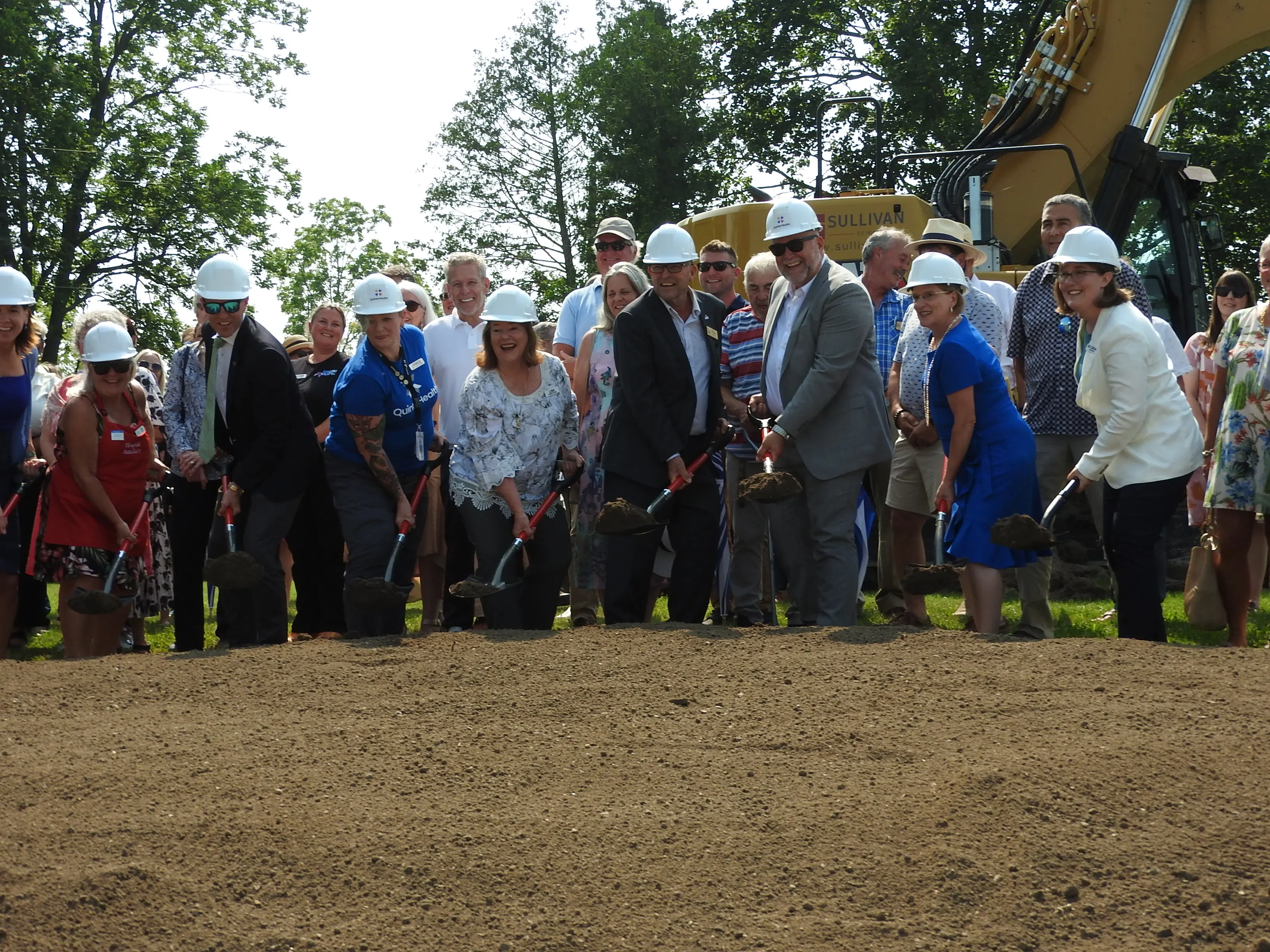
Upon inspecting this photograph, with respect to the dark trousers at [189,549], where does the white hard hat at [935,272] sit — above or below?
above

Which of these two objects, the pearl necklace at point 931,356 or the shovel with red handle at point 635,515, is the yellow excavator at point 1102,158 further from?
the shovel with red handle at point 635,515

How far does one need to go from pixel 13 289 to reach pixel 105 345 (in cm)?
62

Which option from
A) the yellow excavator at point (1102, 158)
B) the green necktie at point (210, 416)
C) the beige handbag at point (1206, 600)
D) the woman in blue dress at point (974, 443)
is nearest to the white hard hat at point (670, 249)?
the woman in blue dress at point (974, 443)

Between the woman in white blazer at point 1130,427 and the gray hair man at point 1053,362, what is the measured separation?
1.00m

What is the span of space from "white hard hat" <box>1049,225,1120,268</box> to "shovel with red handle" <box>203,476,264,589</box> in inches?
155

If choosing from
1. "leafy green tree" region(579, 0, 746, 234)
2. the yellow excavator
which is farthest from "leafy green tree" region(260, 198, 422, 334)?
the yellow excavator

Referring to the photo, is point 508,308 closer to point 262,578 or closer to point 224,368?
point 224,368

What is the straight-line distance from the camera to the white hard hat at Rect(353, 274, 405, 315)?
7.21 m

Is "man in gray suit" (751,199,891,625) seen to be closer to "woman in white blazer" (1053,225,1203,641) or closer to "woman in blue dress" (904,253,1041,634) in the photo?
"woman in blue dress" (904,253,1041,634)

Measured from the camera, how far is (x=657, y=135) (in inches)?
1405

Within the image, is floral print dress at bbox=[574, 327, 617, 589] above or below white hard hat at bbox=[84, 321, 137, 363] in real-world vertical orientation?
below

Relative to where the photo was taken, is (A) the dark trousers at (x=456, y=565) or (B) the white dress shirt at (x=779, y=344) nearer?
(B) the white dress shirt at (x=779, y=344)

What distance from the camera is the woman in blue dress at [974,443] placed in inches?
258

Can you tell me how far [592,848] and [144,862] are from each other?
1238mm
